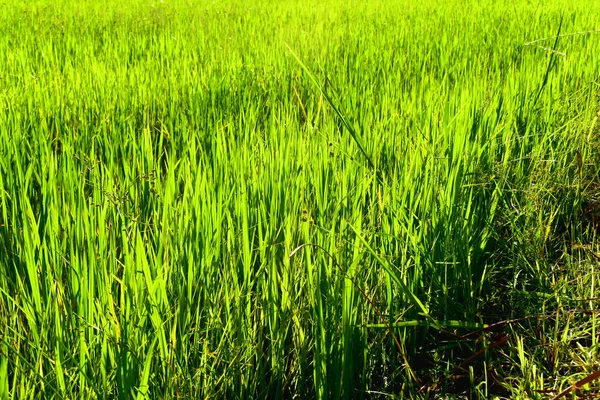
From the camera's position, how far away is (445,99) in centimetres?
201

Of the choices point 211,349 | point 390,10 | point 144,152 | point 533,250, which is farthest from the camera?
point 390,10

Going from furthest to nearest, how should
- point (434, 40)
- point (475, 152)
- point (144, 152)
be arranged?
point (434, 40)
point (144, 152)
point (475, 152)

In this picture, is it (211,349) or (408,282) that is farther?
(408,282)

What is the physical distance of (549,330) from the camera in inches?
48.9

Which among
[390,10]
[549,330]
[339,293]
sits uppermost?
[390,10]

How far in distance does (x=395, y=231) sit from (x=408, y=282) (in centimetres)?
11

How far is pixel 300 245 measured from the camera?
1.00 meters

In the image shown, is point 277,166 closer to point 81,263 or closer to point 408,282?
point 408,282

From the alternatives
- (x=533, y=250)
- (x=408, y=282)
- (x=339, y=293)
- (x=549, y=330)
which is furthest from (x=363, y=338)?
(x=533, y=250)

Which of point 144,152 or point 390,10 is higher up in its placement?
point 390,10

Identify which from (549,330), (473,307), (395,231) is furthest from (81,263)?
(549,330)

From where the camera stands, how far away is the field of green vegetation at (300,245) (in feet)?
3.13

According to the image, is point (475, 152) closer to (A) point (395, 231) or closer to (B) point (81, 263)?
(A) point (395, 231)

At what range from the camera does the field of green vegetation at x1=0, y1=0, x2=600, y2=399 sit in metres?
0.95
